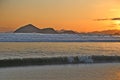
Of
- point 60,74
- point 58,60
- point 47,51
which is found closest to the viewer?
point 60,74

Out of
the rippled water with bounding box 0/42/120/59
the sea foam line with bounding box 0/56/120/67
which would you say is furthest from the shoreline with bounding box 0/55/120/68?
the rippled water with bounding box 0/42/120/59

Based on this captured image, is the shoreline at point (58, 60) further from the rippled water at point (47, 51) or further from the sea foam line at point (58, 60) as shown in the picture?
the rippled water at point (47, 51)

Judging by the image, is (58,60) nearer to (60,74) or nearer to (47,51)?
(47,51)

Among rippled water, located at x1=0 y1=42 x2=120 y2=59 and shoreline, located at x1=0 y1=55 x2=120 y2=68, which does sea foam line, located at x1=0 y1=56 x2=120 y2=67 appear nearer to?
shoreline, located at x1=0 y1=55 x2=120 y2=68

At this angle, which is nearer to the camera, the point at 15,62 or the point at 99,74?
the point at 99,74

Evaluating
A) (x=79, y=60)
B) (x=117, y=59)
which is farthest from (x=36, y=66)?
(x=117, y=59)

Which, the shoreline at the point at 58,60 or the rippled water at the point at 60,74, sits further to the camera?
the shoreline at the point at 58,60

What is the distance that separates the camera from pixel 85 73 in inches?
654

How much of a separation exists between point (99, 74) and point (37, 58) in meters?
5.76

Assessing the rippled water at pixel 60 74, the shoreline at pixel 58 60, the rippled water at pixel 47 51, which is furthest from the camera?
the rippled water at pixel 47 51

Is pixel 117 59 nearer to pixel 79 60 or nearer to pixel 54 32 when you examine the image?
pixel 79 60

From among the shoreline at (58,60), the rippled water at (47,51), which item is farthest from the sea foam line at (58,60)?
the rippled water at (47,51)

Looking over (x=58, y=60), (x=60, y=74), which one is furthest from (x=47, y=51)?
(x=60, y=74)

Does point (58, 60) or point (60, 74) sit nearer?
point (60, 74)
